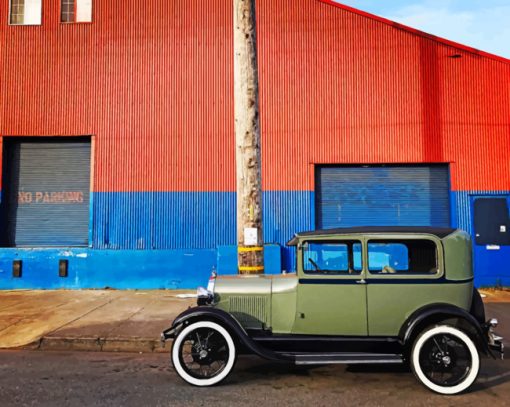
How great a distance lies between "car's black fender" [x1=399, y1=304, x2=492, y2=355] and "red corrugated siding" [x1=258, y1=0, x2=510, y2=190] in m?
6.65

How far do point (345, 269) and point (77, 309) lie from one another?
5.81 m

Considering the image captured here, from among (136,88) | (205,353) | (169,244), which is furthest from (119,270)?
(205,353)

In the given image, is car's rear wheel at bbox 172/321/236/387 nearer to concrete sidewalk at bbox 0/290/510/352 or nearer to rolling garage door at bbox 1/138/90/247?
concrete sidewalk at bbox 0/290/510/352

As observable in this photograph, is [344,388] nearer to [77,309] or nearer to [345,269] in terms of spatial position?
[345,269]

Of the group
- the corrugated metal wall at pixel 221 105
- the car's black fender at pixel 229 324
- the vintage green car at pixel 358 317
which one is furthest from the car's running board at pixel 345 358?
the corrugated metal wall at pixel 221 105

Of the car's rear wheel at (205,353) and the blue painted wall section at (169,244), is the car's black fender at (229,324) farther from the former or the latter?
the blue painted wall section at (169,244)

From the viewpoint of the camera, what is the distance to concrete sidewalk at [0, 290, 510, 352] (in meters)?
5.86

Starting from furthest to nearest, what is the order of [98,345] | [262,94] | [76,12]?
[76,12]
[262,94]
[98,345]

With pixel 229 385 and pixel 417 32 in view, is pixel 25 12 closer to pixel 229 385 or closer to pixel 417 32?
pixel 417 32

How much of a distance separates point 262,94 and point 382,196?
429 cm

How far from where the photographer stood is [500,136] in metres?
10.7

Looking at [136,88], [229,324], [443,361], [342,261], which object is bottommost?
[443,361]

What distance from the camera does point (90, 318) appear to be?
7137mm

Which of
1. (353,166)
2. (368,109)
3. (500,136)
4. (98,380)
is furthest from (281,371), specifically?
(500,136)
